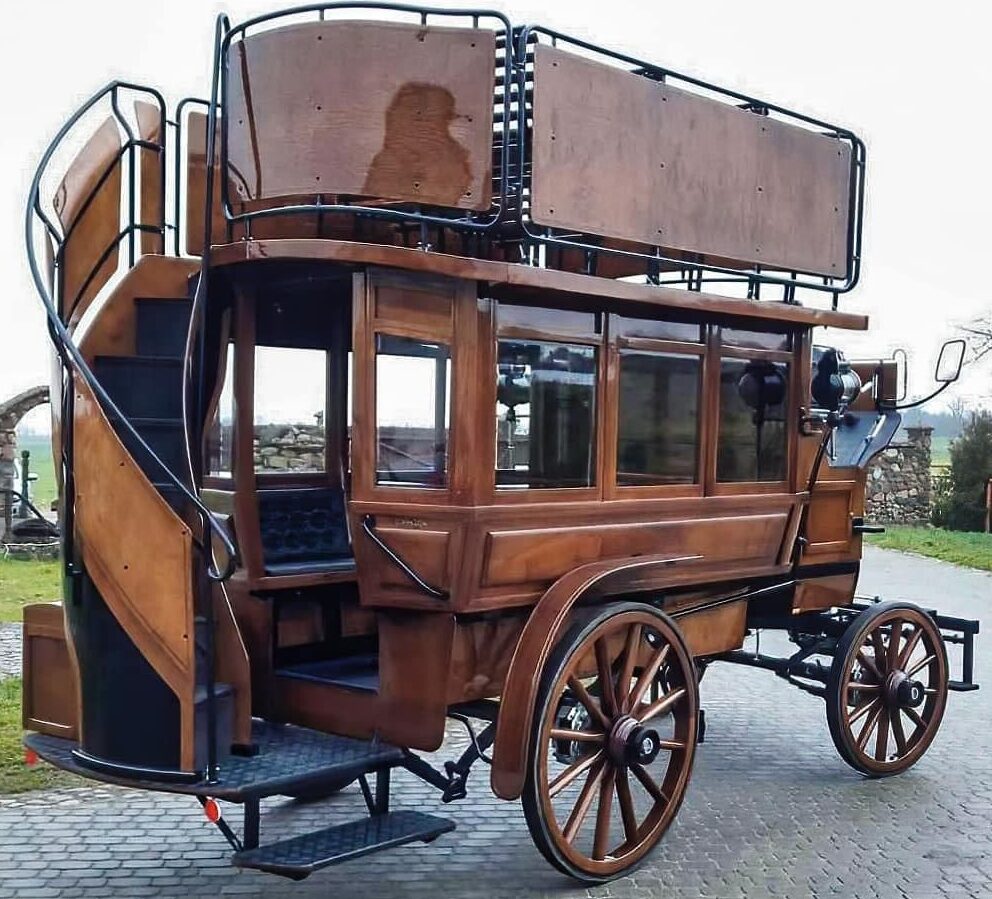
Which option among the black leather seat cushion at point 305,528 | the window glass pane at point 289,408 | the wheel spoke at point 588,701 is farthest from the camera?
the black leather seat cushion at point 305,528

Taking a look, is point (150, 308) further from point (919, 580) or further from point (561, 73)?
point (919, 580)

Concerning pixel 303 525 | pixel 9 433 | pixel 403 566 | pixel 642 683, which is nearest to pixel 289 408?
pixel 303 525

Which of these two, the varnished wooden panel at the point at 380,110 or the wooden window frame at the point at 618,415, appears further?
the wooden window frame at the point at 618,415

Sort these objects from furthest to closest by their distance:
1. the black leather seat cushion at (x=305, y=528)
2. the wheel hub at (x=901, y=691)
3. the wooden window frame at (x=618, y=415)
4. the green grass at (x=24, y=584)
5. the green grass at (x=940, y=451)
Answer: the green grass at (x=940, y=451)
the green grass at (x=24, y=584)
the wheel hub at (x=901, y=691)
the black leather seat cushion at (x=305, y=528)
the wooden window frame at (x=618, y=415)

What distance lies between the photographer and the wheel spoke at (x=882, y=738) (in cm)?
625

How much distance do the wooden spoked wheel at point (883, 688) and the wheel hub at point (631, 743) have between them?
5.47ft

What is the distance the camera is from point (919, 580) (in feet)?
50.2

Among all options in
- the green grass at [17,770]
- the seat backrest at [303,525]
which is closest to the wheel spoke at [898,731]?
the seat backrest at [303,525]

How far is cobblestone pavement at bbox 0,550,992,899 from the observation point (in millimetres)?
4695

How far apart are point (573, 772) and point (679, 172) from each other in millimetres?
2517

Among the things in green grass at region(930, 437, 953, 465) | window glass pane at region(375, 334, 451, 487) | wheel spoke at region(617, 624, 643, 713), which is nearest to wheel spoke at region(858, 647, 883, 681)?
wheel spoke at region(617, 624, 643, 713)

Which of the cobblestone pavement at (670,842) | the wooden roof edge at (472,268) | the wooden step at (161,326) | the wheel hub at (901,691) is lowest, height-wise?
the cobblestone pavement at (670,842)

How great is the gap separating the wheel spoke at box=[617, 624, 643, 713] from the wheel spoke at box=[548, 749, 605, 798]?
22cm

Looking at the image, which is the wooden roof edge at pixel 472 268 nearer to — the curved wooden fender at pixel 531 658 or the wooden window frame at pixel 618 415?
the wooden window frame at pixel 618 415
